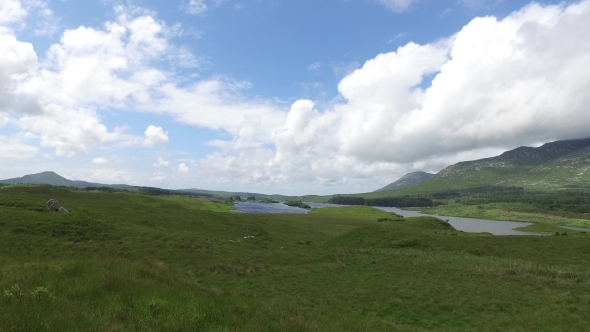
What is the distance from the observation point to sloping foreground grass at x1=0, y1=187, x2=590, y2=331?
10.0 meters

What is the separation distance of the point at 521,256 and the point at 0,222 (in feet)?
198

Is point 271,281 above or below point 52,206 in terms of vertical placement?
below

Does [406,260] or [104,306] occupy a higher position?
[104,306]

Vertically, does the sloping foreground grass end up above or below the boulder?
below

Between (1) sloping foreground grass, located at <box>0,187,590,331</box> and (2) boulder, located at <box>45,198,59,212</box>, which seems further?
(2) boulder, located at <box>45,198,59,212</box>

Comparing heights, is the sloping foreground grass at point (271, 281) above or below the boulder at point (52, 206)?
below

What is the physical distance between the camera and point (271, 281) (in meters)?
27.8

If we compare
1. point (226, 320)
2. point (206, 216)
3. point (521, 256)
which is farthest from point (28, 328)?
point (206, 216)

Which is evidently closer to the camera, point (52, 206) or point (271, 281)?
point (271, 281)

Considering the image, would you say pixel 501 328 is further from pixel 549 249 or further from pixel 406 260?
pixel 549 249

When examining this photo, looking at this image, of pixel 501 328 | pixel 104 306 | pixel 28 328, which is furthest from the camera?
pixel 501 328

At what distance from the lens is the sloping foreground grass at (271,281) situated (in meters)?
10.0

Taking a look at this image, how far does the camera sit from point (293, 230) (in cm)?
7131

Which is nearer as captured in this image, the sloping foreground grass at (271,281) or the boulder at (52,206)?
the sloping foreground grass at (271,281)
